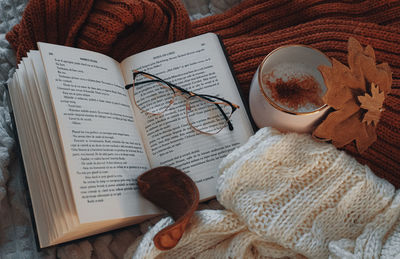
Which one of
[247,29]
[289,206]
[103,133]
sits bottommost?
[289,206]

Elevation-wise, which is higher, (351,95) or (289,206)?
(351,95)

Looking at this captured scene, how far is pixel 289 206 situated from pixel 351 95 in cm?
20

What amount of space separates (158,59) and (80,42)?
0.50 feet

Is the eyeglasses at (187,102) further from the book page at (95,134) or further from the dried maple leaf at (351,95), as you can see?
the dried maple leaf at (351,95)

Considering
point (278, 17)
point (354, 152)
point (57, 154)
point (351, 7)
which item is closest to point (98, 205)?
point (57, 154)

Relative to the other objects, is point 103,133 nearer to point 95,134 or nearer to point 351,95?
point 95,134

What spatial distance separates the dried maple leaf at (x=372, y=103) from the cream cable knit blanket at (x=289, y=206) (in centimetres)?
7

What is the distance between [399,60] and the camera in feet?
2.42

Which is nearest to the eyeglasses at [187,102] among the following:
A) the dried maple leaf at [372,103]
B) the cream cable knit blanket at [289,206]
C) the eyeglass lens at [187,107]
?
the eyeglass lens at [187,107]

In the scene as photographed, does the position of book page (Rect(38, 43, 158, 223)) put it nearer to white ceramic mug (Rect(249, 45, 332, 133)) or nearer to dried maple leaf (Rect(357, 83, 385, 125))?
white ceramic mug (Rect(249, 45, 332, 133))

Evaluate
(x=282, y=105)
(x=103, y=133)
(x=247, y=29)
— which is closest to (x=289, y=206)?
(x=282, y=105)

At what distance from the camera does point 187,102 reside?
0.71 meters

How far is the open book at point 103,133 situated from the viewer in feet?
1.90

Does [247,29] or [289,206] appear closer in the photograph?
[289,206]
